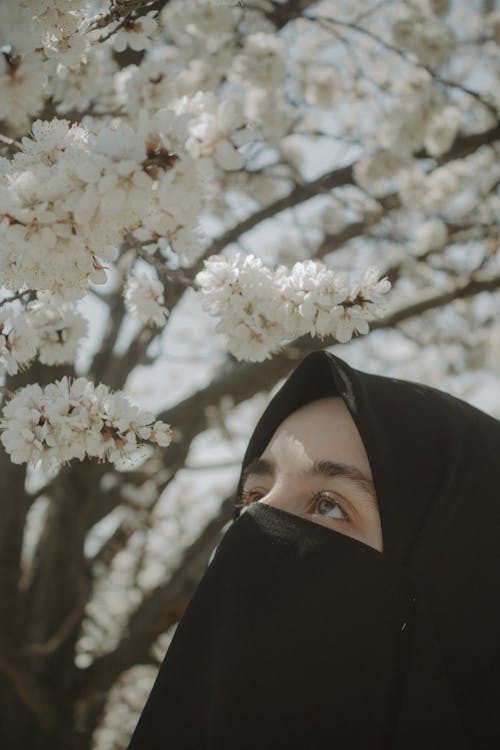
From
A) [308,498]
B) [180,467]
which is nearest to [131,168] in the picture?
[308,498]

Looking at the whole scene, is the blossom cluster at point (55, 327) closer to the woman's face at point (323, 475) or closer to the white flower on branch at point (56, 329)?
the white flower on branch at point (56, 329)

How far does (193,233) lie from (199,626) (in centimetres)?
101

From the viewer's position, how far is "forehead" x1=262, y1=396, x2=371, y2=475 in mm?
1747

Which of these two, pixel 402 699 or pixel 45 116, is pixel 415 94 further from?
pixel 402 699

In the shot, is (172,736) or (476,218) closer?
(172,736)

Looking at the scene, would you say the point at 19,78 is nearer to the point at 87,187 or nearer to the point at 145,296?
the point at 87,187

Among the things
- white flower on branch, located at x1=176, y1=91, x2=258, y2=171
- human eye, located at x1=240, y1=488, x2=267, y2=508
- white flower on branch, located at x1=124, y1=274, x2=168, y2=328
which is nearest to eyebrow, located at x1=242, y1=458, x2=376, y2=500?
human eye, located at x1=240, y1=488, x2=267, y2=508

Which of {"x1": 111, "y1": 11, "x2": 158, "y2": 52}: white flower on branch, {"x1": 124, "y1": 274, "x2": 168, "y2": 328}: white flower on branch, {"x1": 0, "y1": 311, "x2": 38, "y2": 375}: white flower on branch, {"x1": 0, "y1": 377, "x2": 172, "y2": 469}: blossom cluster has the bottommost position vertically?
{"x1": 0, "y1": 377, "x2": 172, "y2": 469}: blossom cluster

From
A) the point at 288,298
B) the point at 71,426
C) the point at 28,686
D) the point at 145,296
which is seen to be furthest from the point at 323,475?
the point at 28,686

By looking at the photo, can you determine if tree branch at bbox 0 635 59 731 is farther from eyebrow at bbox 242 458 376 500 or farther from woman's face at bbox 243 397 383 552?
eyebrow at bbox 242 458 376 500

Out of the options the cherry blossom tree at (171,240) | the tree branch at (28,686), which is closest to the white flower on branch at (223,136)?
the cherry blossom tree at (171,240)

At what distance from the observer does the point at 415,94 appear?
4.21 metres

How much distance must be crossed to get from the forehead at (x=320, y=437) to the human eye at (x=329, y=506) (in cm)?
10

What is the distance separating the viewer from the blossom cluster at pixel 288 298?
1.60m
